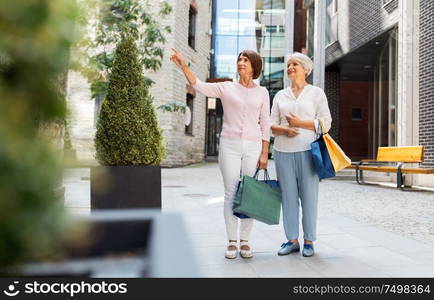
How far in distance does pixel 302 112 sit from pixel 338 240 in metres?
1.49

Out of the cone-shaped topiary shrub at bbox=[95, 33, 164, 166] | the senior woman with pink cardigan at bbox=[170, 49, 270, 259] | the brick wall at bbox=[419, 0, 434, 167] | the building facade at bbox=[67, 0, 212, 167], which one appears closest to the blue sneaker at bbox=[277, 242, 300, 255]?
the senior woman with pink cardigan at bbox=[170, 49, 270, 259]

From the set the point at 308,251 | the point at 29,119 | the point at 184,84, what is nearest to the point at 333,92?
the point at 184,84

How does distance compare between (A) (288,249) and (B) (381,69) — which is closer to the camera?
(A) (288,249)

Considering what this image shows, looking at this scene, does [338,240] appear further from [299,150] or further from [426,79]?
[426,79]

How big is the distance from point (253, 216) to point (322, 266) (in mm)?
668

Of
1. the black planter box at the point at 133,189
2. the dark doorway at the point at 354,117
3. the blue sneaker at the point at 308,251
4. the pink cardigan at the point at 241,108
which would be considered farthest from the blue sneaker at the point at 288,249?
the dark doorway at the point at 354,117

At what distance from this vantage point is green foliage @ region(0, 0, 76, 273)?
0.37 m

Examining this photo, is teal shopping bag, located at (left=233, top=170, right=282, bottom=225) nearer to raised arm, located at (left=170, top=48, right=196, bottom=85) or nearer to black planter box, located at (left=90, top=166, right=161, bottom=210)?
raised arm, located at (left=170, top=48, right=196, bottom=85)

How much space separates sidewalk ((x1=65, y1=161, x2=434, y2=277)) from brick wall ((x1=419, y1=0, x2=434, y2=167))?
265 cm

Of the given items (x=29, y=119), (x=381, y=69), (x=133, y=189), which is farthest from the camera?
(x=381, y=69)

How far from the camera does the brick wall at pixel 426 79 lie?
961cm

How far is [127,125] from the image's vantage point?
4.47 meters

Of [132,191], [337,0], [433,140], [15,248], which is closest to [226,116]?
[132,191]

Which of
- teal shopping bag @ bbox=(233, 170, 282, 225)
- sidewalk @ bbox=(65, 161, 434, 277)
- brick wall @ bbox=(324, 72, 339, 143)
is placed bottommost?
sidewalk @ bbox=(65, 161, 434, 277)
